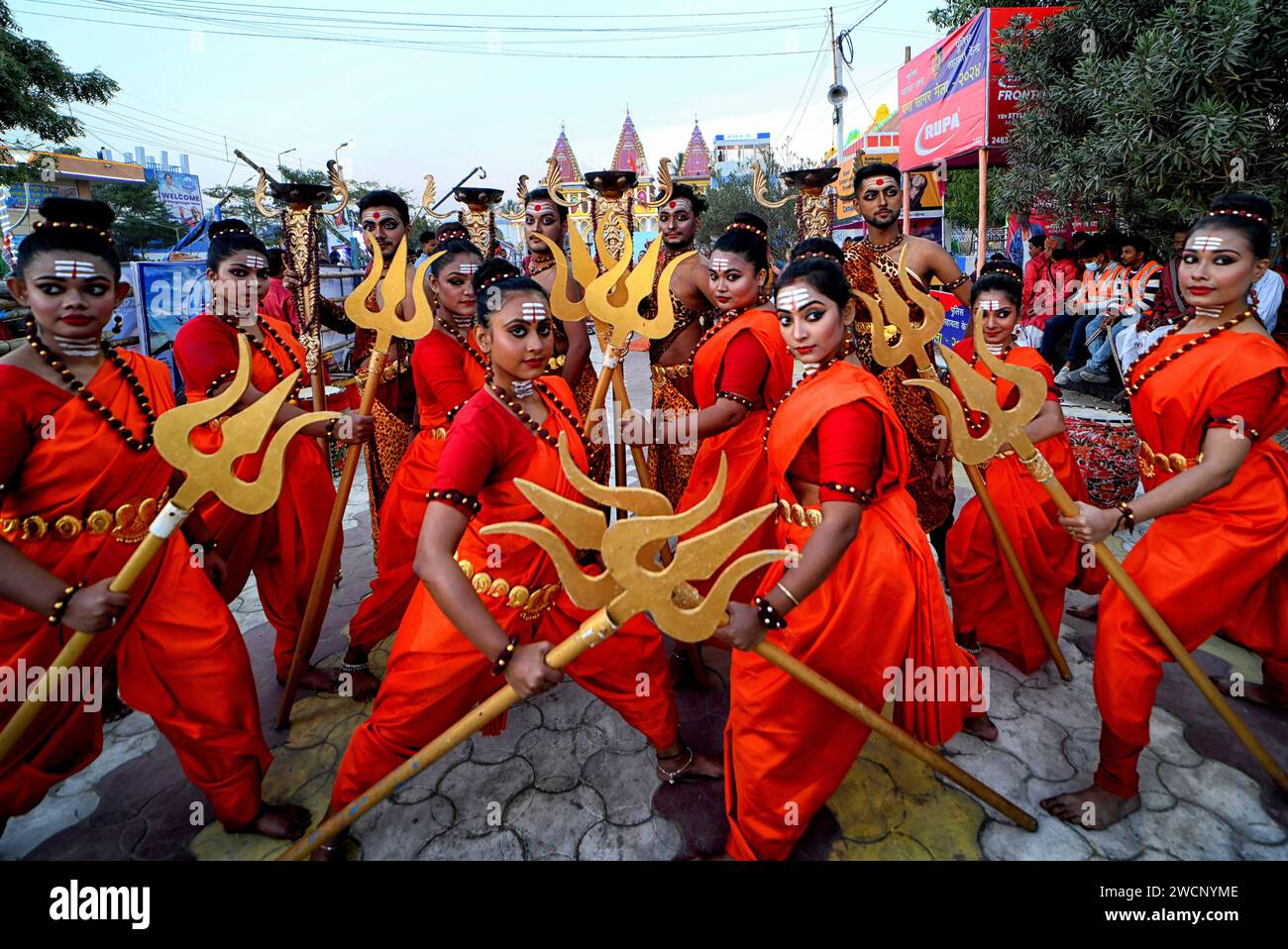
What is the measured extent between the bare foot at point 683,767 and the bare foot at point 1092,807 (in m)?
1.19

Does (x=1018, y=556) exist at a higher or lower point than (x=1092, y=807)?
higher

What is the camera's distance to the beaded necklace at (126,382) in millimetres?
2148

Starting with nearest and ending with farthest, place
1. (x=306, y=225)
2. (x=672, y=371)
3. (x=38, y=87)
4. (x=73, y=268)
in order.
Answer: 1. (x=73, y=268)
2. (x=672, y=371)
3. (x=306, y=225)
4. (x=38, y=87)

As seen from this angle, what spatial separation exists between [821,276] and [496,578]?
4.84 ft

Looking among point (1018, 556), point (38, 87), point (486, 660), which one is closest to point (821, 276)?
point (486, 660)

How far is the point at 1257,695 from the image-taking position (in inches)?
118

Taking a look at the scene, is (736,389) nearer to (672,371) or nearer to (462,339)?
(672,371)

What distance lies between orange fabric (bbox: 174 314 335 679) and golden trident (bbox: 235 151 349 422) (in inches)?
17.6

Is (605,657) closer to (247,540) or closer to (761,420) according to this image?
(761,420)

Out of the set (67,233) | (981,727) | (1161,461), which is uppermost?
(67,233)
